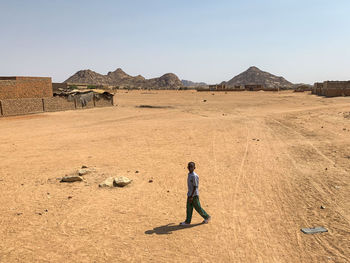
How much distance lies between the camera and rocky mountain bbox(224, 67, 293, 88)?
129 m

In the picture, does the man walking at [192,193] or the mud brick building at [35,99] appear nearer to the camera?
the man walking at [192,193]

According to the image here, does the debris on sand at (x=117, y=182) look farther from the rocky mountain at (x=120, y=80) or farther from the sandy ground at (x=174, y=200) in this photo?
the rocky mountain at (x=120, y=80)

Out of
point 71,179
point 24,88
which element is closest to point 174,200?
point 71,179

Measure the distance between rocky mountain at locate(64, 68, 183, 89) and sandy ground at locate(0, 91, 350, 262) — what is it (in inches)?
4595

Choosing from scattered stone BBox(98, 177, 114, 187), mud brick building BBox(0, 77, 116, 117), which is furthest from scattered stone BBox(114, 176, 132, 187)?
mud brick building BBox(0, 77, 116, 117)

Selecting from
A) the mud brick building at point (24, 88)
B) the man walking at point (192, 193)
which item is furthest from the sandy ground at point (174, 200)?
the mud brick building at point (24, 88)

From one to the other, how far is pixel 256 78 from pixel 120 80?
7134 cm

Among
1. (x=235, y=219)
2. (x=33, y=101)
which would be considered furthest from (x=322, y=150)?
(x=33, y=101)

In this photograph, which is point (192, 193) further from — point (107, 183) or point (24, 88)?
point (24, 88)

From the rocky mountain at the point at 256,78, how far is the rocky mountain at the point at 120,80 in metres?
28.8

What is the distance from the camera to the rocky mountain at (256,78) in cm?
12904

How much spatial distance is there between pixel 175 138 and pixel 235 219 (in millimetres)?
8365

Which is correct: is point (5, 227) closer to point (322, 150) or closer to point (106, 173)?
point (106, 173)

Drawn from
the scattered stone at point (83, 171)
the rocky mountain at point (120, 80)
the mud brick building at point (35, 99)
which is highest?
the rocky mountain at point (120, 80)
